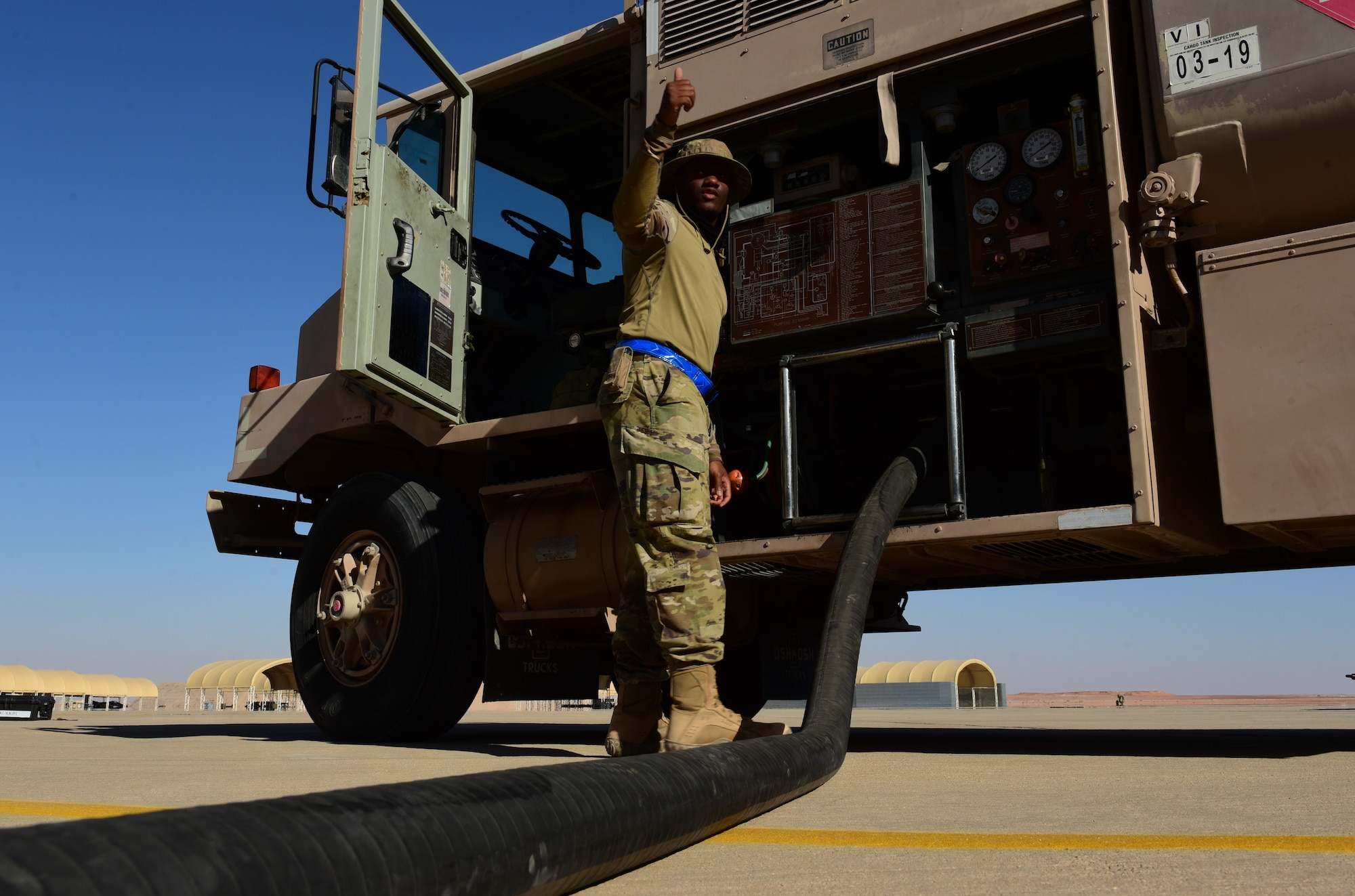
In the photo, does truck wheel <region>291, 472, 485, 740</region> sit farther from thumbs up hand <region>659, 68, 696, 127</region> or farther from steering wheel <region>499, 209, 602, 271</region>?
thumbs up hand <region>659, 68, 696, 127</region>

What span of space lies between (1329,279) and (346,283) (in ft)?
11.3

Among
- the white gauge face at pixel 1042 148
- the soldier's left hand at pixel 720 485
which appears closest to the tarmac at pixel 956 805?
the soldier's left hand at pixel 720 485

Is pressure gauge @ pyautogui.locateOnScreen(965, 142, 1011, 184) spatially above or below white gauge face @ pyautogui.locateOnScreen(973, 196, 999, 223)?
above

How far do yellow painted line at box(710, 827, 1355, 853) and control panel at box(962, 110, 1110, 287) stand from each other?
7.96ft

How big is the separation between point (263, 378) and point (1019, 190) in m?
3.86

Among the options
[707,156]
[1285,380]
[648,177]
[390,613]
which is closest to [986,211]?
[707,156]

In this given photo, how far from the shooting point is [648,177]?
327 cm

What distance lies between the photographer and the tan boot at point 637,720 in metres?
3.44

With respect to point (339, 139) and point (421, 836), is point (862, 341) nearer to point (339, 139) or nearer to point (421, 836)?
point (339, 139)

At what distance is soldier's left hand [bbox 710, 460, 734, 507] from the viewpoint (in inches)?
140

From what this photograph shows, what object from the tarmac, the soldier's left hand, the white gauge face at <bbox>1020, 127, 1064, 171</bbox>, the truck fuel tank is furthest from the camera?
the truck fuel tank

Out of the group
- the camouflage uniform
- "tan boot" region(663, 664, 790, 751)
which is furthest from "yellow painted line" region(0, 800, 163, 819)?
the camouflage uniform

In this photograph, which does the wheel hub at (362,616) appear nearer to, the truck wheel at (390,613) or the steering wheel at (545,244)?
the truck wheel at (390,613)

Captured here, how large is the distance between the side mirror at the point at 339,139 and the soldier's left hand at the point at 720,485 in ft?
6.82
